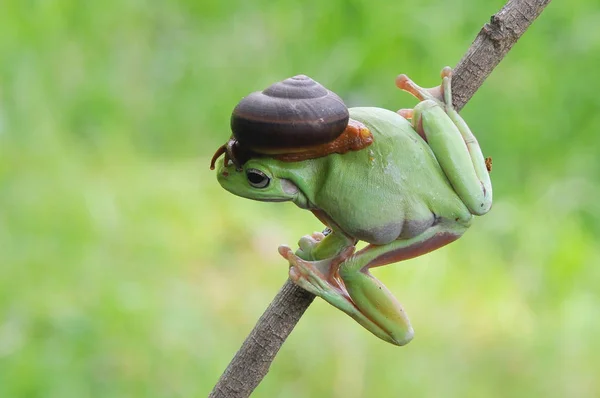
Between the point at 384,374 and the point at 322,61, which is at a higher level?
the point at 322,61

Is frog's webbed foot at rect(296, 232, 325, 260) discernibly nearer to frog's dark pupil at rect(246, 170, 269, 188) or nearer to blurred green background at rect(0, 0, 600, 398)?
frog's dark pupil at rect(246, 170, 269, 188)

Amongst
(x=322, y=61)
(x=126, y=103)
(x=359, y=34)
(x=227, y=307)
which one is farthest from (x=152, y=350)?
(x=359, y=34)

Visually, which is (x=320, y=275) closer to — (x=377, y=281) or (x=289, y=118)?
(x=377, y=281)

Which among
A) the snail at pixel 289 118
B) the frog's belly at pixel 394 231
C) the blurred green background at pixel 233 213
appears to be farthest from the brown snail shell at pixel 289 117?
the blurred green background at pixel 233 213

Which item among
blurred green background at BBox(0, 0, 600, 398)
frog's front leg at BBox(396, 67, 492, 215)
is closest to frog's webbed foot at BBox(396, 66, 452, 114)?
frog's front leg at BBox(396, 67, 492, 215)

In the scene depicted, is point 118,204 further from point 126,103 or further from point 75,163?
point 126,103

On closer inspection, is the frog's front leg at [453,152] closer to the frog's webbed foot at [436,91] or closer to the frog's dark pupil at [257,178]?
the frog's webbed foot at [436,91]
